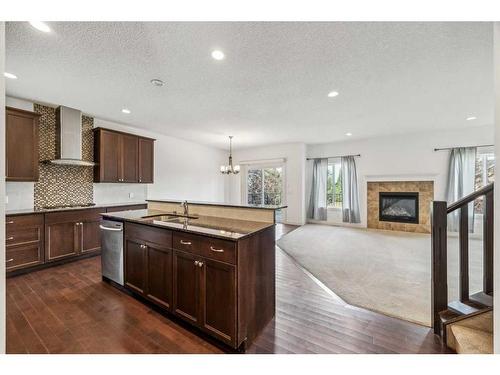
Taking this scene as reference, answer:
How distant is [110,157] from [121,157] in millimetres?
199

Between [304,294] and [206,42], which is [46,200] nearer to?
[206,42]

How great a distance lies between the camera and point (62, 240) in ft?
10.8

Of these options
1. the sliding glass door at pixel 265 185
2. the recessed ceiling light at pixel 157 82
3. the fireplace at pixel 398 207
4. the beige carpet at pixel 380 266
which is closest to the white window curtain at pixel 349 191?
the fireplace at pixel 398 207

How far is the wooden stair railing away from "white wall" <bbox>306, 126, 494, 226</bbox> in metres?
4.63

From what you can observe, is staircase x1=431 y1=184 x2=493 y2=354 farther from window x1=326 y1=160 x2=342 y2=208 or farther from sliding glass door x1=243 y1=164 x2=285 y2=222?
sliding glass door x1=243 y1=164 x2=285 y2=222

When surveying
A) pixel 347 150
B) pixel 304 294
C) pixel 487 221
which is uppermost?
pixel 347 150

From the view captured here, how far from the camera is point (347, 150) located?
6.45 meters

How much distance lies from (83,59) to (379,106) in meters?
4.17

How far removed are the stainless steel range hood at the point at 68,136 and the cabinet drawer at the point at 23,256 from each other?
4.55 ft

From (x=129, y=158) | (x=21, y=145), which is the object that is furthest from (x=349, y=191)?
(x=21, y=145)

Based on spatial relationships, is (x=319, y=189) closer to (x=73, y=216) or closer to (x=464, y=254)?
(x=464, y=254)

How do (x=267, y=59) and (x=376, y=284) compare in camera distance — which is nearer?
(x=267, y=59)
